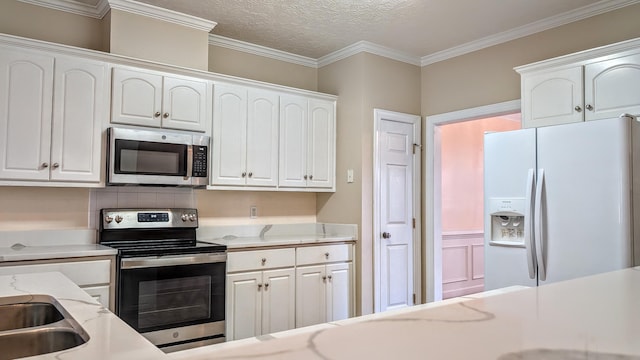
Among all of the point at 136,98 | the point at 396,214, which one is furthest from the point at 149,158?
the point at 396,214

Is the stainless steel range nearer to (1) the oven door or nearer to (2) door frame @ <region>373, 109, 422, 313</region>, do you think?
(1) the oven door

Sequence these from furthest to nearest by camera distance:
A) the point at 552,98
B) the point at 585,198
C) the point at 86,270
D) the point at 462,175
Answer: the point at 462,175, the point at 552,98, the point at 86,270, the point at 585,198

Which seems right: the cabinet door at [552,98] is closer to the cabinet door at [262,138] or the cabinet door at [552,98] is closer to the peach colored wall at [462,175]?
the cabinet door at [262,138]

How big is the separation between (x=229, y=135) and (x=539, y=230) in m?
2.27

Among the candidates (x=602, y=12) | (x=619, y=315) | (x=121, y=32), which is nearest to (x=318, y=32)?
(x=121, y=32)

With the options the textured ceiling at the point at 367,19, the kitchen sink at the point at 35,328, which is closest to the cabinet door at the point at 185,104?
the textured ceiling at the point at 367,19

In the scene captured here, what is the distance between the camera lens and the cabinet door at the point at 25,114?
2828 mm

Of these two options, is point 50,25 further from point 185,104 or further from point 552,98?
point 552,98

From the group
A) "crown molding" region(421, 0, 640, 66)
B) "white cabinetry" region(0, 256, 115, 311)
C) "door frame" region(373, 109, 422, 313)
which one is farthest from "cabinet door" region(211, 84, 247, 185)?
"crown molding" region(421, 0, 640, 66)

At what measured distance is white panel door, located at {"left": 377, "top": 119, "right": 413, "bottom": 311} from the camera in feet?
13.9

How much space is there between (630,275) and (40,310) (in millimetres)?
1954

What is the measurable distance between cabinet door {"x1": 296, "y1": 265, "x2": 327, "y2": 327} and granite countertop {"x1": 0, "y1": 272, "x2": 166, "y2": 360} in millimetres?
2118

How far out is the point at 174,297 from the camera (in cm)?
311

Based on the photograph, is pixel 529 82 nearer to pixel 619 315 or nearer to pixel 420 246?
pixel 420 246
